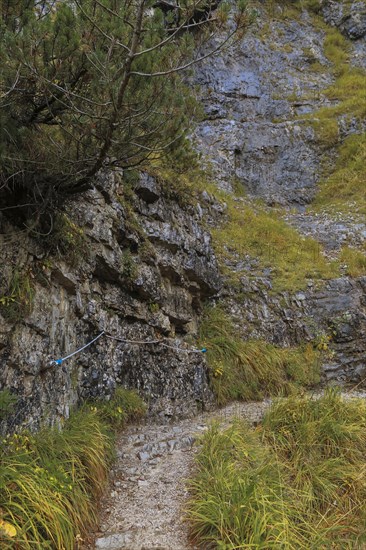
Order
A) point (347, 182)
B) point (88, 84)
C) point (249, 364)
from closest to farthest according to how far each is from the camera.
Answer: point (88, 84)
point (249, 364)
point (347, 182)

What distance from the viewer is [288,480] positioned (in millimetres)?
3824

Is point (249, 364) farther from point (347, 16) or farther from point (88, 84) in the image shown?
point (347, 16)

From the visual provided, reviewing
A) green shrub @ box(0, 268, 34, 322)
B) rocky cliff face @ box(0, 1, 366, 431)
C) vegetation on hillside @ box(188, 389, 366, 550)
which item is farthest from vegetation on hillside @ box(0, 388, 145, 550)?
green shrub @ box(0, 268, 34, 322)

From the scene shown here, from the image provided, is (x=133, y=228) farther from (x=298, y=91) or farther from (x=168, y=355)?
(x=298, y=91)

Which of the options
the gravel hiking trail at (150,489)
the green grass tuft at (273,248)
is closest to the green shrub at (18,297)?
the gravel hiking trail at (150,489)

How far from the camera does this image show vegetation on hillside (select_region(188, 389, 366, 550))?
2.97 meters

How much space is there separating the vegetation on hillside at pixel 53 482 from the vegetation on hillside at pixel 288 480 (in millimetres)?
908

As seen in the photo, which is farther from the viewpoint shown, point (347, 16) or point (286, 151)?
point (347, 16)

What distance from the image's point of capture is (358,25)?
17547mm

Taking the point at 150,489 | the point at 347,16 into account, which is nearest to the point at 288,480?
the point at 150,489

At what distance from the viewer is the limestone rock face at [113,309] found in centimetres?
408

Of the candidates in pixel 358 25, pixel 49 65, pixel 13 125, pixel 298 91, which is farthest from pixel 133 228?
pixel 358 25

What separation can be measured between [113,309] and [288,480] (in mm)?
3060

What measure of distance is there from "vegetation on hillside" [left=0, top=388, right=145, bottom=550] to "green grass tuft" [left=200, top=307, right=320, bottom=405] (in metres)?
2.78
